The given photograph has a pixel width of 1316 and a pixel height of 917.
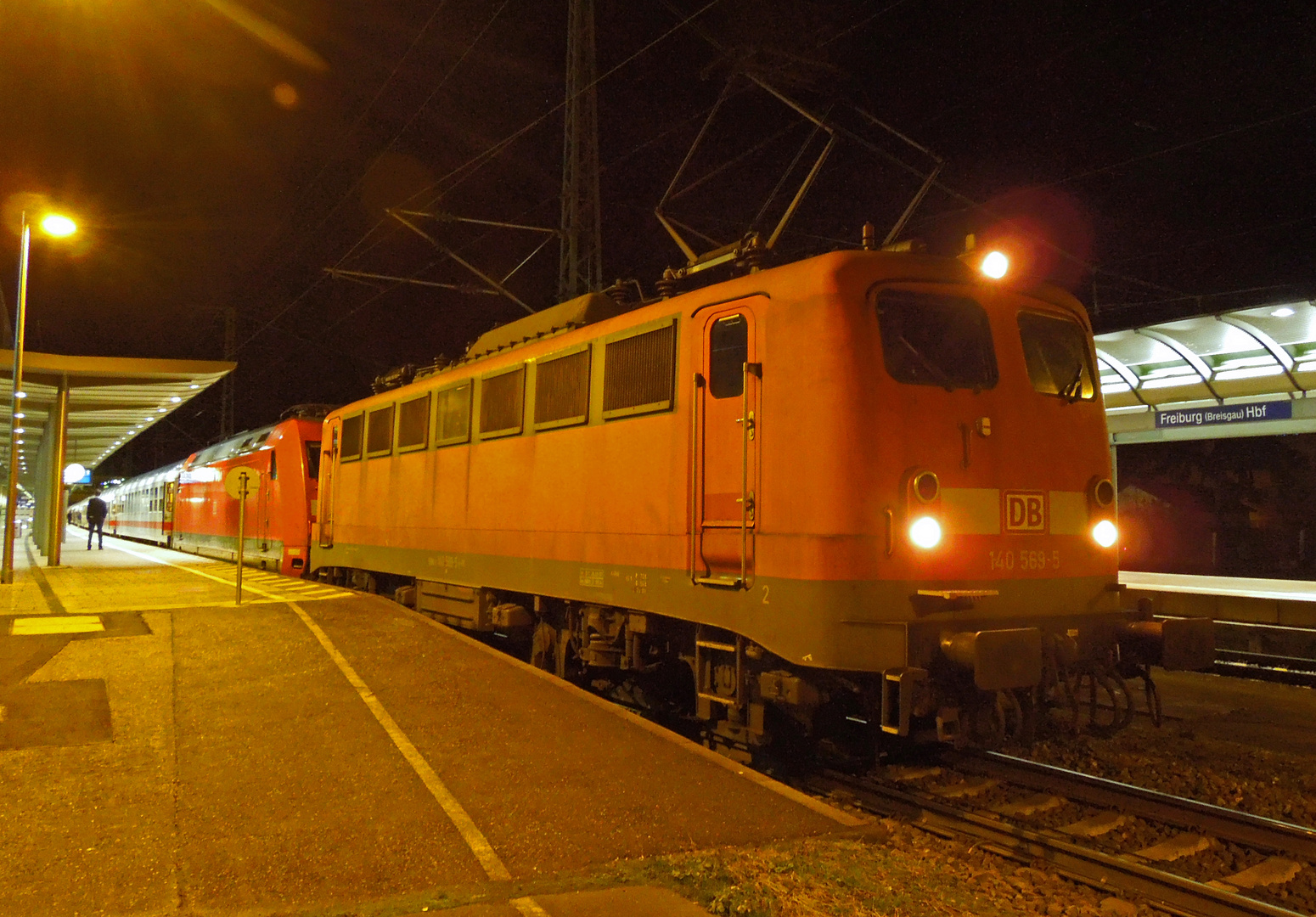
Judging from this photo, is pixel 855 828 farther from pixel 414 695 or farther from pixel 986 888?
pixel 414 695

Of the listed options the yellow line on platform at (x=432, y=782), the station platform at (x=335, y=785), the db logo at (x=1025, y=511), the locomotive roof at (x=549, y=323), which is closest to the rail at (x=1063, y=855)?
the station platform at (x=335, y=785)

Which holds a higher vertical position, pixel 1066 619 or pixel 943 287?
pixel 943 287

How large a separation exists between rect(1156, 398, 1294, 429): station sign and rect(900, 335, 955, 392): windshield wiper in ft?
31.0

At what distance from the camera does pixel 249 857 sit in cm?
456

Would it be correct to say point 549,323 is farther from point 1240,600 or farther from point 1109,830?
point 1240,600

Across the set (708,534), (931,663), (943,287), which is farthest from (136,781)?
(943,287)

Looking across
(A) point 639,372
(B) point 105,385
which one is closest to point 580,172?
(A) point 639,372

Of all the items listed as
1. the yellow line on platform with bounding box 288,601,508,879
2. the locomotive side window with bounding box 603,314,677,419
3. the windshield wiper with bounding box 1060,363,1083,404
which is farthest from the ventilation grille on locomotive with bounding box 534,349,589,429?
the windshield wiper with bounding box 1060,363,1083,404

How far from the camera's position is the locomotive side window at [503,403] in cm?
896

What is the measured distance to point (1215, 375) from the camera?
1370 cm

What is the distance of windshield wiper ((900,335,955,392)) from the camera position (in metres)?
Answer: 6.02

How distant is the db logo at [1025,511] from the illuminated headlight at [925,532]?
0.61m

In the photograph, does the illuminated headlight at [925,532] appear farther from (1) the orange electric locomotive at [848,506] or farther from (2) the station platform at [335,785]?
(2) the station platform at [335,785]

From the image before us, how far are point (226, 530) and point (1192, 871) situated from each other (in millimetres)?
22484
